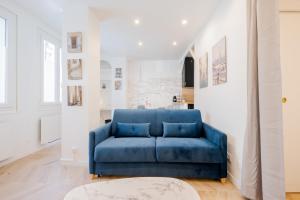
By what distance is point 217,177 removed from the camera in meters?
2.42

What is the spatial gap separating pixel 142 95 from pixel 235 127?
5.34 meters

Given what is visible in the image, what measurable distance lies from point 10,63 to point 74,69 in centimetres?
113

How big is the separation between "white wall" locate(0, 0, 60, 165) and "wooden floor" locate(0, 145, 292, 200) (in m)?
0.43

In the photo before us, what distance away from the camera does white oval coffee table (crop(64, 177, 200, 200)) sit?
4.63 ft

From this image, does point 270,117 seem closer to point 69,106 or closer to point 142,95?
point 69,106

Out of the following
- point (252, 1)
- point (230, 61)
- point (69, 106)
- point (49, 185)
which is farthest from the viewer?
point (69, 106)

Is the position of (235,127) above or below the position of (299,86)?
below

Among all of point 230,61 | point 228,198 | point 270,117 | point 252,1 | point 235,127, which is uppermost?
point 252,1

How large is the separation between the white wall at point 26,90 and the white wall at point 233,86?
3467mm

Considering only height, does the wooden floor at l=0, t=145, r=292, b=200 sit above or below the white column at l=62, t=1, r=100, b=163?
below

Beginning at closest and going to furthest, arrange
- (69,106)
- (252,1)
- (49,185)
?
(252,1), (49,185), (69,106)

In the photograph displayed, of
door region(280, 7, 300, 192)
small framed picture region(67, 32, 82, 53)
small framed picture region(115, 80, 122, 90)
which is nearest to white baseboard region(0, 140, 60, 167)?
small framed picture region(67, 32, 82, 53)

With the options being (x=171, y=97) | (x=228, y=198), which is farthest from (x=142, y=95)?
(x=228, y=198)

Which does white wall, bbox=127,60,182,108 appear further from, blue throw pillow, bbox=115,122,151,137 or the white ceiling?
blue throw pillow, bbox=115,122,151,137
